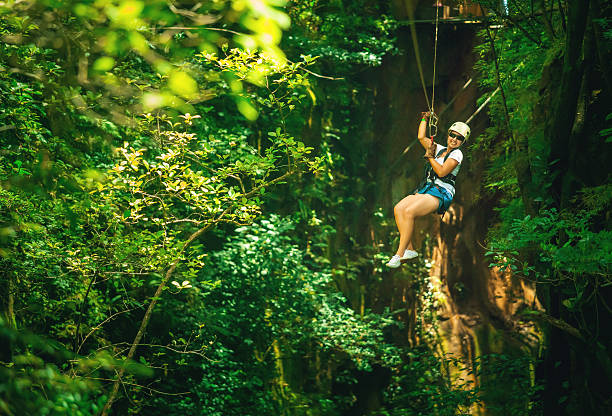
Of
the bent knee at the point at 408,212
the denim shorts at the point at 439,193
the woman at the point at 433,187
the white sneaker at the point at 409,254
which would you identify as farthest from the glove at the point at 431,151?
the white sneaker at the point at 409,254

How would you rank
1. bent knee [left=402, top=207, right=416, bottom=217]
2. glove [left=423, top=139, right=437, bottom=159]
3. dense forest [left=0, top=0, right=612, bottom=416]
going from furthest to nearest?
bent knee [left=402, top=207, right=416, bottom=217]
glove [left=423, top=139, right=437, bottom=159]
dense forest [left=0, top=0, right=612, bottom=416]

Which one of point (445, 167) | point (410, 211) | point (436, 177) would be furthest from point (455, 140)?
point (410, 211)

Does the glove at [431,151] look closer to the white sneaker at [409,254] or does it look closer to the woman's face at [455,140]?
the woman's face at [455,140]

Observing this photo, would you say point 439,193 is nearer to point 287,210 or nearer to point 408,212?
point 408,212

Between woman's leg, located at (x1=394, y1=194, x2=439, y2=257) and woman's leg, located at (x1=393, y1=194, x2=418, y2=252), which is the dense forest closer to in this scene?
woman's leg, located at (x1=394, y1=194, x2=439, y2=257)

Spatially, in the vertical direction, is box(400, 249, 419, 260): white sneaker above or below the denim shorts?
below

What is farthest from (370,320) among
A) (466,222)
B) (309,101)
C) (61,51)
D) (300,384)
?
(61,51)

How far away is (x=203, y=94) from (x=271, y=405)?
3333 millimetres

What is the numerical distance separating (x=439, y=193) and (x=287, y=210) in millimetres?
3599

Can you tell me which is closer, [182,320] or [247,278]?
[182,320]

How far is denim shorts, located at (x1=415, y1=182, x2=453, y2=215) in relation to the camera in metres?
4.00

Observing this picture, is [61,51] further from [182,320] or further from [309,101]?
[309,101]

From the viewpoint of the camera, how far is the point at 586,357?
13.6 ft

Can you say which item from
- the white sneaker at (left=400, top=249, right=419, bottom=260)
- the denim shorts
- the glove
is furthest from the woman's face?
the white sneaker at (left=400, top=249, right=419, bottom=260)
